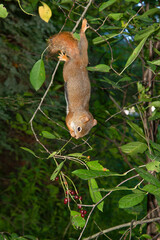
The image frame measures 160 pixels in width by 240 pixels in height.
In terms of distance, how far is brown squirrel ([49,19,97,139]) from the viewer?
4.73 feet

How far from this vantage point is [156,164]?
0.96m

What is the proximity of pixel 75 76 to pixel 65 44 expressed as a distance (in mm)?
194

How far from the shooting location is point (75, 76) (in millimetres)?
1554

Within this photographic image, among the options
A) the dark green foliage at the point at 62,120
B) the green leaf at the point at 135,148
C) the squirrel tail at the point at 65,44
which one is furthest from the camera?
the dark green foliage at the point at 62,120

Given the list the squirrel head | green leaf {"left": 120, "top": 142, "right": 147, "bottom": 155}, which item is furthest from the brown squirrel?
green leaf {"left": 120, "top": 142, "right": 147, "bottom": 155}

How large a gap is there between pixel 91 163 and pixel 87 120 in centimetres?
76

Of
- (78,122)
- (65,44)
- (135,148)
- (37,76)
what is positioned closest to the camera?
(37,76)

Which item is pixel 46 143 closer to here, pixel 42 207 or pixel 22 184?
pixel 42 207

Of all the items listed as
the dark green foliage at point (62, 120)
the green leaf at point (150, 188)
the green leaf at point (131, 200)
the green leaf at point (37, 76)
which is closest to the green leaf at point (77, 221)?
the dark green foliage at point (62, 120)

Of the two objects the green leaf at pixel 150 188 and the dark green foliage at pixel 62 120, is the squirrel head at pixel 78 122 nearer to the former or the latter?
the dark green foliage at pixel 62 120

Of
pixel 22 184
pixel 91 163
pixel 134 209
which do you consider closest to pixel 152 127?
pixel 134 209

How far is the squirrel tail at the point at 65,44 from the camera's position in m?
1.42

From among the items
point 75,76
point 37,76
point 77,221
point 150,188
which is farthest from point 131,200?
point 75,76

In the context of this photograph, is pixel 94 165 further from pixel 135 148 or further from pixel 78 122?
pixel 78 122
